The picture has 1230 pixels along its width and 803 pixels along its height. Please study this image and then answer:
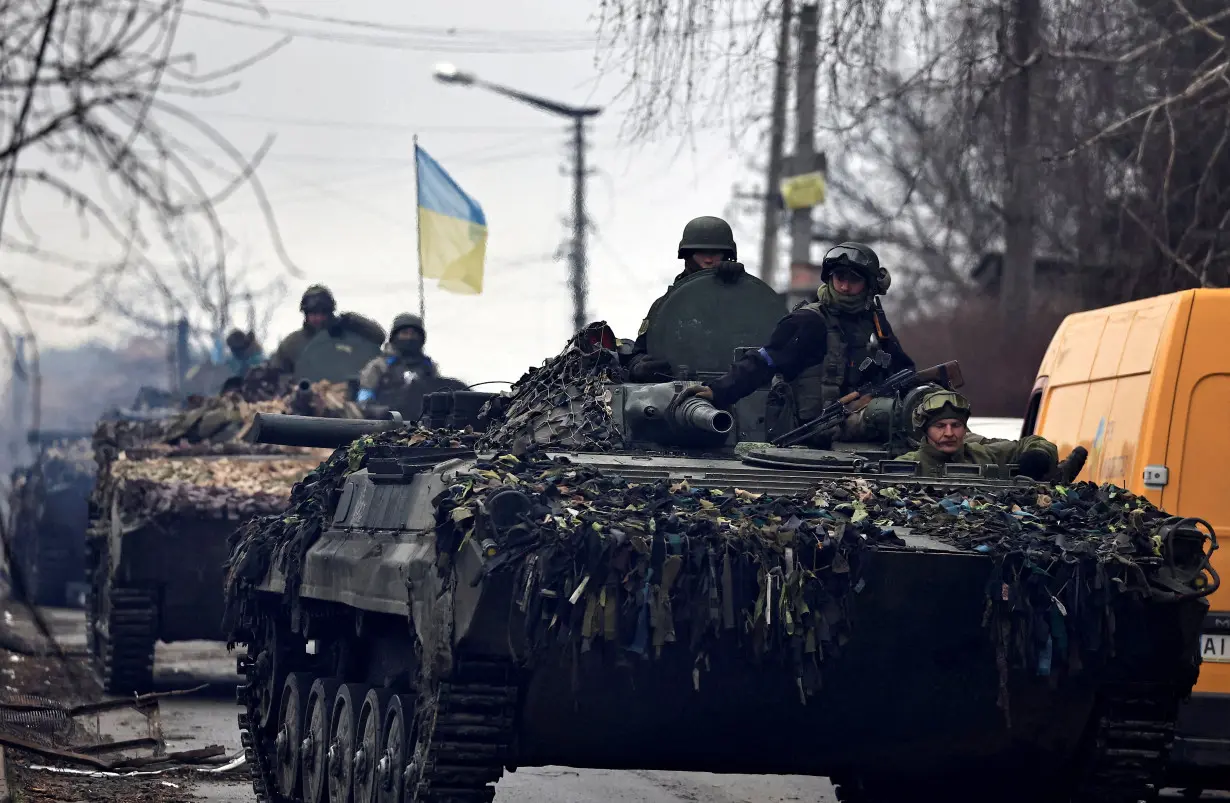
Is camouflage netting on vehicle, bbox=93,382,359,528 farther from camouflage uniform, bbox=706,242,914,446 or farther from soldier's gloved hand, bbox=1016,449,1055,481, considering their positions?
soldier's gloved hand, bbox=1016,449,1055,481

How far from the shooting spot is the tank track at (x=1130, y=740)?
7.42 m

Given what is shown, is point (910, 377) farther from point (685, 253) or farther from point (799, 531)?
point (799, 531)

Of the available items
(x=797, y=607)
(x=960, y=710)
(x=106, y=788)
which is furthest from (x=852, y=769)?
(x=106, y=788)

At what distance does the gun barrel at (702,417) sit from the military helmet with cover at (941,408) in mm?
773

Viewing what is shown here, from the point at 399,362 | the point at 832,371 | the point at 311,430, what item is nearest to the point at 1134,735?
the point at 832,371

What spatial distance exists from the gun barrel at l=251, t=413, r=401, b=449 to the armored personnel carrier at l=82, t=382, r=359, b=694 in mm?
3462

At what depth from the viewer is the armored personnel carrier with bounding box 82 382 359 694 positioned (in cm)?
1430

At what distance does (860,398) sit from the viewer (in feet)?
29.9

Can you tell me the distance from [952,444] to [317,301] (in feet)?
35.1

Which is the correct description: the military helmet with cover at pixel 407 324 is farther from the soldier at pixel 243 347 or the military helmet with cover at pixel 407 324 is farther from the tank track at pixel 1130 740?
the tank track at pixel 1130 740

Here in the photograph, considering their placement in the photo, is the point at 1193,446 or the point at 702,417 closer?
the point at 702,417

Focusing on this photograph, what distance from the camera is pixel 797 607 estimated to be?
22.3 feet

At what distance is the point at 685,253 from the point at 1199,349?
2415 mm

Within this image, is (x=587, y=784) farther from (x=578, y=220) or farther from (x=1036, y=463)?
(x=578, y=220)
